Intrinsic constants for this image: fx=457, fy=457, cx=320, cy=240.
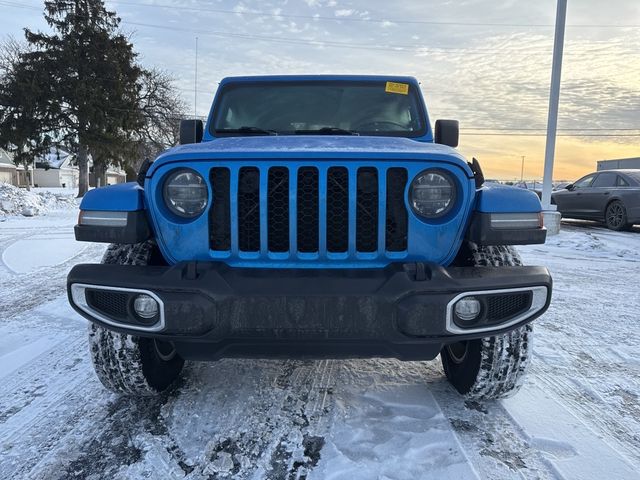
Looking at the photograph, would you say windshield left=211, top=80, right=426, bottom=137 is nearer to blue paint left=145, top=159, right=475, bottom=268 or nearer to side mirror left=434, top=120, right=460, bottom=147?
side mirror left=434, top=120, right=460, bottom=147

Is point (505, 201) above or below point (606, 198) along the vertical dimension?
above

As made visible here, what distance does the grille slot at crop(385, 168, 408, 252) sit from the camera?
6.90ft

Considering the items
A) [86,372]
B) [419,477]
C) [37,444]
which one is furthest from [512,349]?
[86,372]

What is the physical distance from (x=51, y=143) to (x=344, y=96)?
108 ft

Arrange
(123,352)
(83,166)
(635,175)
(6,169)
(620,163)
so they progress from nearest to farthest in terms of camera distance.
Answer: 1. (123,352)
2. (635,175)
3. (83,166)
4. (620,163)
5. (6,169)

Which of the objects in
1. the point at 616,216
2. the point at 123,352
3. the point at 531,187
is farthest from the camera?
the point at 531,187

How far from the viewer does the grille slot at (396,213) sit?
210 centimetres

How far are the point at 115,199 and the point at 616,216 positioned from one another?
12.0m

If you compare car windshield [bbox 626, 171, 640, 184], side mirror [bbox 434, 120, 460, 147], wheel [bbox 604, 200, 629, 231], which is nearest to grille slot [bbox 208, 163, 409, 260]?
side mirror [bbox 434, 120, 460, 147]

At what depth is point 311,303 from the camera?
6.14 feet

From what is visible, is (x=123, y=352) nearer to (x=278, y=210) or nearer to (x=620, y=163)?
(x=278, y=210)

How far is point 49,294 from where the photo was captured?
4.74m

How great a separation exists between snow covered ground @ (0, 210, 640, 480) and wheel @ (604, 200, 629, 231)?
8577 mm

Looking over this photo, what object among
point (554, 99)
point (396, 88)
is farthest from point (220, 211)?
point (554, 99)
